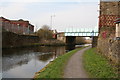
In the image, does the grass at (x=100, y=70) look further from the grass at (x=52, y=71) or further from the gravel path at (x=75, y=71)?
the grass at (x=52, y=71)

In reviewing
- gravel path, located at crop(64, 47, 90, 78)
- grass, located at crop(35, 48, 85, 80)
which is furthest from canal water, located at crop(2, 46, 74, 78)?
gravel path, located at crop(64, 47, 90, 78)

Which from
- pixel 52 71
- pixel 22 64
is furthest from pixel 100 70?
pixel 22 64

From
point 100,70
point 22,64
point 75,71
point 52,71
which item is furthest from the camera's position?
point 22,64

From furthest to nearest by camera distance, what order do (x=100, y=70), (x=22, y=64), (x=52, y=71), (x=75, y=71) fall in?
(x=22, y=64) → (x=52, y=71) → (x=75, y=71) → (x=100, y=70)

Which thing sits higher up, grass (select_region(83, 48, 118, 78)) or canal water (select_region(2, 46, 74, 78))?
grass (select_region(83, 48, 118, 78))

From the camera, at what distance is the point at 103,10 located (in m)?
26.2

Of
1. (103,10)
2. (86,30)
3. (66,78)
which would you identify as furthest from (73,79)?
(86,30)

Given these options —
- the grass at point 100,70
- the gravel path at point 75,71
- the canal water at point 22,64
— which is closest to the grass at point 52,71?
the gravel path at point 75,71

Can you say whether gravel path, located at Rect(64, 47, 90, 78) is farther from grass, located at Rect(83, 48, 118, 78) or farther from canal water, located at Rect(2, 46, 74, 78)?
canal water, located at Rect(2, 46, 74, 78)

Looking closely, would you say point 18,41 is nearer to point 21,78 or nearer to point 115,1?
point 115,1

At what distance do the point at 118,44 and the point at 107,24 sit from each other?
47.3 ft

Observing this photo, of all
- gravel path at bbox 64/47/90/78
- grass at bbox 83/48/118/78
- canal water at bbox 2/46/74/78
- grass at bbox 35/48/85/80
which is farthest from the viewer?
canal water at bbox 2/46/74/78

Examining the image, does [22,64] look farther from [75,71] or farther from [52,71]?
[75,71]

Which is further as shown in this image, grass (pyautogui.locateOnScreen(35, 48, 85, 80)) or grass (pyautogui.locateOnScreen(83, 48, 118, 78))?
grass (pyautogui.locateOnScreen(35, 48, 85, 80))
